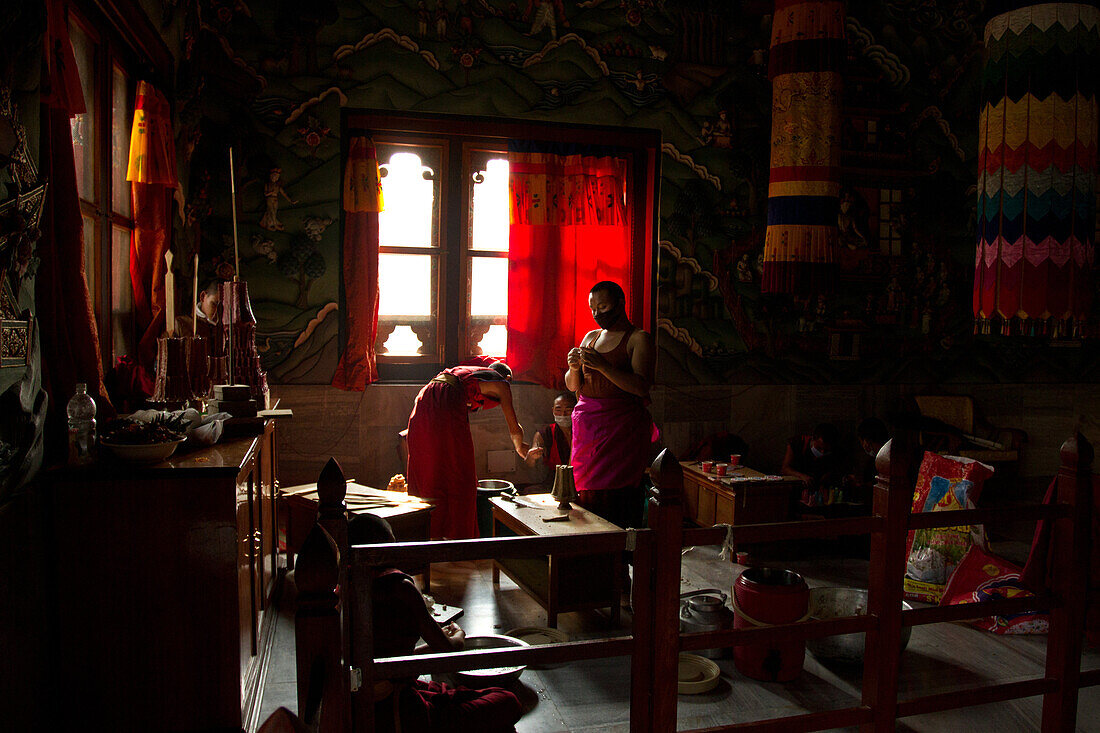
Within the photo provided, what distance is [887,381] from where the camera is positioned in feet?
22.2

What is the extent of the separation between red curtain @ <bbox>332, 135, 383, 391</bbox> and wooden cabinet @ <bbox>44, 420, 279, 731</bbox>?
322cm

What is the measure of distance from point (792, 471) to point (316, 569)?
4.90m

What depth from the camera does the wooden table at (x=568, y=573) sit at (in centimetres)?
376

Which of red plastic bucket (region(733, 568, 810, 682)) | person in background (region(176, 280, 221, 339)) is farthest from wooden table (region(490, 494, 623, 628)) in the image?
person in background (region(176, 280, 221, 339))

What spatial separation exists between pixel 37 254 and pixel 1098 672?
360 cm

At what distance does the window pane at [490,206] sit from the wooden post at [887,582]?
170 inches

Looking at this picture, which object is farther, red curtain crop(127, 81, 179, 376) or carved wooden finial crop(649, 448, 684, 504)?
red curtain crop(127, 81, 179, 376)

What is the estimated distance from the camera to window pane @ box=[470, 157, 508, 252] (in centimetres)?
602

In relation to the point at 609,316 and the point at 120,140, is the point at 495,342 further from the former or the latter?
the point at 120,140

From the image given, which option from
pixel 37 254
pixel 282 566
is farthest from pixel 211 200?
pixel 37 254

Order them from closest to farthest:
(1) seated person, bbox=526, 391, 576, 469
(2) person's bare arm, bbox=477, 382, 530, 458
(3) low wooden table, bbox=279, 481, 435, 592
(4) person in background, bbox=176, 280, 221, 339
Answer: (4) person in background, bbox=176, 280, 221, 339, (3) low wooden table, bbox=279, 481, 435, 592, (2) person's bare arm, bbox=477, 382, 530, 458, (1) seated person, bbox=526, 391, 576, 469

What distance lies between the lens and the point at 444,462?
15.0 feet

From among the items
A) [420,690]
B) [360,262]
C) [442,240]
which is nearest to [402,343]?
[360,262]

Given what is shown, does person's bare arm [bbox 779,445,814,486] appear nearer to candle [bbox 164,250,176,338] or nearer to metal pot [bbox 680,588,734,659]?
metal pot [bbox 680,588,734,659]
